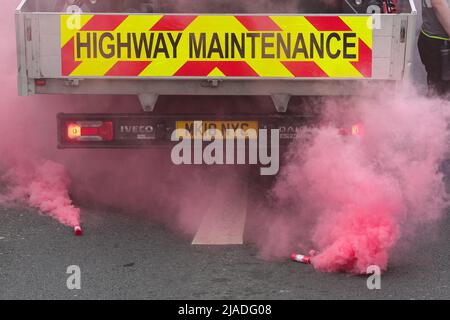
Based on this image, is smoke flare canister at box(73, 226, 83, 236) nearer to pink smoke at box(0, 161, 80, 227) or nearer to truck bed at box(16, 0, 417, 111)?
pink smoke at box(0, 161, 80, 227)

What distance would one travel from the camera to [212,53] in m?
6.36

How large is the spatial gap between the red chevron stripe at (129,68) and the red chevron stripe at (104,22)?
25 centimetres

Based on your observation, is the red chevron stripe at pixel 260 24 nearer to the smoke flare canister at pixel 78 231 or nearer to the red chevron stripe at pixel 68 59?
the red chevron stripe at pixel 68 59

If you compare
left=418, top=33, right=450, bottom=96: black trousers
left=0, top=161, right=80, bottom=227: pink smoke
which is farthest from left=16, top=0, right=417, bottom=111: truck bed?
left=418, top=33, right=450, bottom=96: black trousers

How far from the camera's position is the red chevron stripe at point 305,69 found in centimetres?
633

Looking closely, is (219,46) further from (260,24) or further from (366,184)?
(366,184)

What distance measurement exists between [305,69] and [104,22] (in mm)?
1389

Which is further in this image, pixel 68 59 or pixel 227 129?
pixel 227 129

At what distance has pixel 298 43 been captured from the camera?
20.7 ft

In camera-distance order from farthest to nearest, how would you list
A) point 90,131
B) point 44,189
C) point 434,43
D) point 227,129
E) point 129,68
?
point 434,43
point 44,189
point 90,131
point 227,129
point 129,68

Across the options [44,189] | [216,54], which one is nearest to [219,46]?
[216,54]

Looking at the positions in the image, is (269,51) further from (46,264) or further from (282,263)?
(46,264)

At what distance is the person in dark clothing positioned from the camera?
817 centimetres

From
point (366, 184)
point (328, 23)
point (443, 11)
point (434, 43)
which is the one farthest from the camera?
point (434, 43)
